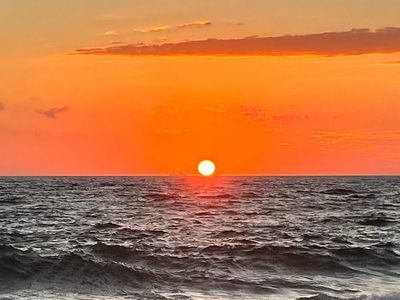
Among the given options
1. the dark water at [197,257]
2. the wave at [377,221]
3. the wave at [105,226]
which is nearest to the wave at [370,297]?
→ the dark water at [197,257]

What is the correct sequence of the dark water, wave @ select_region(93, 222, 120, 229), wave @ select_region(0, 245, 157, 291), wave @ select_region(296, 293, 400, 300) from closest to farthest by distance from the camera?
wave @ select_region(296, 293, 400, 300) < the dark water < wave @ select_region(0, 245, 157, 291) < wave @ select_region(93, 222, 120, 229)

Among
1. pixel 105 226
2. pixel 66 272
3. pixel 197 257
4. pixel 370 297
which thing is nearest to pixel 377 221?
pixel 105 226

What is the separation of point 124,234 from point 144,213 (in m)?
12.7

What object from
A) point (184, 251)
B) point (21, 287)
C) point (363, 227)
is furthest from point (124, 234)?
point (363, 227)

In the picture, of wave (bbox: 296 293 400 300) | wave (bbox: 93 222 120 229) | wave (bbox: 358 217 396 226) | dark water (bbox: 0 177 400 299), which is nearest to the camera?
wave (bbox: 296 293 400 300)

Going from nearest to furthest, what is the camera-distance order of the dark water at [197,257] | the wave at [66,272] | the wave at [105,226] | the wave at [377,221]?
the dark water at [197,257]
the wave at [66,272]
the wave at [105,226]
the wave at [377,221]

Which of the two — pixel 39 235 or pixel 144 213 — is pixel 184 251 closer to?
pixel 39 235

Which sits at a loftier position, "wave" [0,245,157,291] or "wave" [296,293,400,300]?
"wave" [0,245,157,291]

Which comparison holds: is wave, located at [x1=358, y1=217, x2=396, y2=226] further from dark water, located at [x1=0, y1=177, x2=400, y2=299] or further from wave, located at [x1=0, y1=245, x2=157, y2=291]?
wave, located at [x1=0, y1=245, x2=157, y2=291]

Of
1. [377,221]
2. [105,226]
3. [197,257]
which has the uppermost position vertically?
[377,221]

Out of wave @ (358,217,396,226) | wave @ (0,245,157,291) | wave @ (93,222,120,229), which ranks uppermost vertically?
wave @ (358,217,396,226)

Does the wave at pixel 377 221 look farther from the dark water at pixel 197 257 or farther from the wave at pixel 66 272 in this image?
the wave at pixel 66 272

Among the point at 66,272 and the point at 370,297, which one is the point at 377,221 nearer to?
the point at 370,297

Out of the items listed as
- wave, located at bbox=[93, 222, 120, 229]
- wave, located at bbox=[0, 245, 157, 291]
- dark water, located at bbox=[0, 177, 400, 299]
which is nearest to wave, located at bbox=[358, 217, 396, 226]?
dark water, located at bbox=[0, 177, 400, 299]
